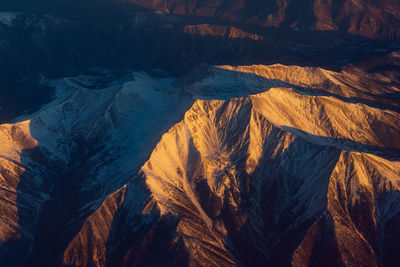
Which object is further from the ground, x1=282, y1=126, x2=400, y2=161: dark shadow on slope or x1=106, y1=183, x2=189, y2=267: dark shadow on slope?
x1=282, y1=126, x2=400, y2=161: dark shadow on slope

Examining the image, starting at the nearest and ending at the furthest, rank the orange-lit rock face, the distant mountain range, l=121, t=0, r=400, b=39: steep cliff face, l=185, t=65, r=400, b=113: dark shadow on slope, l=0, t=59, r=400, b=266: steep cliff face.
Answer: l=0, t=59, r=400, b=266: steep cliff face < the distant mountain range < the orange-lit rock face < l=185, t=65, r=400, b=113: dark shadow on slope < l=121, t=0, r=400, b=39: steep cliff face

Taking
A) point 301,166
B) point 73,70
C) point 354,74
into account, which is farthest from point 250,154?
point 73,70

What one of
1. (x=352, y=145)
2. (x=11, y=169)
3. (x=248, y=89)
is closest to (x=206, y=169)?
(x=248, y=89)

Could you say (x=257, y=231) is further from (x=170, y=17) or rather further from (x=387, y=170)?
(x=170, y=17)

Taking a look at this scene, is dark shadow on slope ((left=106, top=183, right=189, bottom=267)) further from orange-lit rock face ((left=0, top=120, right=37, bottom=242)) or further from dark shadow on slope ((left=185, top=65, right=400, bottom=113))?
dark shadow on slope ((left=185, top=65, right=400, bottom=113))

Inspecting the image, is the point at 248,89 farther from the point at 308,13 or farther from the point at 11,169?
the point at 308,13

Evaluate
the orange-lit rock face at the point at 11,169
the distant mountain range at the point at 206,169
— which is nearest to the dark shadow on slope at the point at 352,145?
the distant mountain range at the point at 206,169

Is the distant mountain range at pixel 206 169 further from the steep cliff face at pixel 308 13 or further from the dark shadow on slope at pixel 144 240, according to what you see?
the steep cliff face at pixel 308 13

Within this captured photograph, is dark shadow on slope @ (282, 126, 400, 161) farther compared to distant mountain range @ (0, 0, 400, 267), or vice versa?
dark shadow on slope @ (282, 126, 400, 161)

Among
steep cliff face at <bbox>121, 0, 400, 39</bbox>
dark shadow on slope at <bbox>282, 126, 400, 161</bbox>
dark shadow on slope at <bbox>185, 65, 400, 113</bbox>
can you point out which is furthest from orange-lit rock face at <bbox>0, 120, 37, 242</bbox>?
steep cliff face at <bbox>121, 0, 400, 39</bbox>
